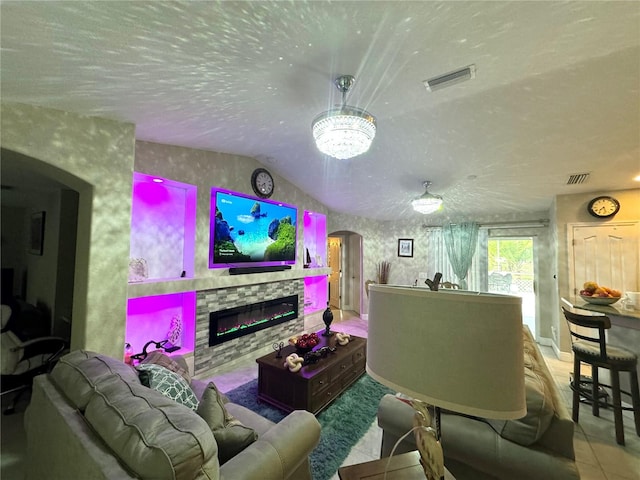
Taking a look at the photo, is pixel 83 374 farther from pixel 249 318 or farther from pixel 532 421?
pixel 249 318

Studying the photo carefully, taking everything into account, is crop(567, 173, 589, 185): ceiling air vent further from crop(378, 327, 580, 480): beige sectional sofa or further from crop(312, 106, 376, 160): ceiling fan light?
crop(312, 106, 376, 160): ceiling fan light

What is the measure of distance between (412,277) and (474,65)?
4.97m

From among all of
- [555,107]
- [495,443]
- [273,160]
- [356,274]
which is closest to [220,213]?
[273,160]

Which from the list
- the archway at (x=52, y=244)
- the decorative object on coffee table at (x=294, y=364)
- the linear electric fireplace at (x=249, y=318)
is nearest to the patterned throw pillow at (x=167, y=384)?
the decorative object on coffee table at (x=294, y=364)

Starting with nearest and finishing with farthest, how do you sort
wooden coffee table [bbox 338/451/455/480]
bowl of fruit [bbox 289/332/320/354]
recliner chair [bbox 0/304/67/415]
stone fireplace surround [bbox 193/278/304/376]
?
1. wooden coffee table [bbox 338/451/455/480]
2. recliner chair [bbox 0/304/67/415]
3. bowl of fruit [bbox 289/332/320/354]
4. stone fireplace surround [bbox 193/278/304/376]

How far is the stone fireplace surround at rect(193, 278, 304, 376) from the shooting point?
325cm

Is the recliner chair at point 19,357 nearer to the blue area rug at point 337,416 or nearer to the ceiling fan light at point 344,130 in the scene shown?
the blue area rug at point 337,416

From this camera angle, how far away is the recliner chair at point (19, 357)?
7.86 feet

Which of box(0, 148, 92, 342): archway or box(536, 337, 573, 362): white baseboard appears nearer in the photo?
box(0, 148, 92, 342): archway

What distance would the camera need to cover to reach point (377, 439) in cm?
224

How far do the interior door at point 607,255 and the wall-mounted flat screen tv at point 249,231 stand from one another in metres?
4.29

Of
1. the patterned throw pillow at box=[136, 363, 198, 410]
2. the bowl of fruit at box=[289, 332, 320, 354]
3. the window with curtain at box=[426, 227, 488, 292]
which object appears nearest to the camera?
the patterned throw pillow at box=[136, 363, 198, 410]

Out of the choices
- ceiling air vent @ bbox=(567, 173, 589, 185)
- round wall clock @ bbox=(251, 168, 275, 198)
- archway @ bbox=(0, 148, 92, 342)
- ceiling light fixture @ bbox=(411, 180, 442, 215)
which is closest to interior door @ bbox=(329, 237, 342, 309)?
round wall clock @ bbox=(251, 168, 275, 198)

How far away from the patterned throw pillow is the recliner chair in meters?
1.88
